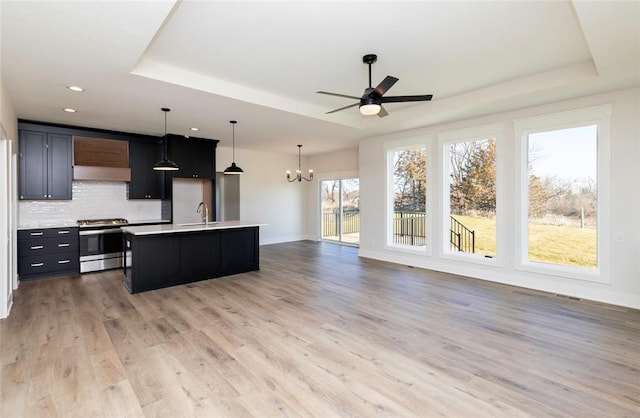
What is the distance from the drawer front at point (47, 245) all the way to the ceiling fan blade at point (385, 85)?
578 cm

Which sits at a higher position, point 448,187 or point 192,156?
point 192,156

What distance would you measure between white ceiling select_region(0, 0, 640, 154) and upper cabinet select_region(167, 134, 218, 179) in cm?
134

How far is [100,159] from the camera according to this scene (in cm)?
623

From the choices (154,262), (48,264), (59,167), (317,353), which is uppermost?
(59,167)

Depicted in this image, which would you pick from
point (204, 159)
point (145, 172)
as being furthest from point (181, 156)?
point (145, 172)

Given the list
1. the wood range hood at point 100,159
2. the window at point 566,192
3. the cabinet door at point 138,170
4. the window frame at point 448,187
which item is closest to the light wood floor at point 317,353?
the window at point 566,192

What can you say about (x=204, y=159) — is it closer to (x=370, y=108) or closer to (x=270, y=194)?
(x=270, y=194)

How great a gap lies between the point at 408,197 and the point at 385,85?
12.7 feet

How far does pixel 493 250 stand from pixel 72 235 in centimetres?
743

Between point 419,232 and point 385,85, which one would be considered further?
point 419,232

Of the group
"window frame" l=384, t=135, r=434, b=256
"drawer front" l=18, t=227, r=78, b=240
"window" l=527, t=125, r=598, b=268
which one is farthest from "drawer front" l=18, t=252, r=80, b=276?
"window" l=527, t=125, r=598, b=268

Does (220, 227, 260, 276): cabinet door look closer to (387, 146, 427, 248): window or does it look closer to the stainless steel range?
the stainless steel range

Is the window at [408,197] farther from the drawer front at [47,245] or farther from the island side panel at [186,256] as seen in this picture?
the drawer front at [47,245]

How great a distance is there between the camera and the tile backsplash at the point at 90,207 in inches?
229
